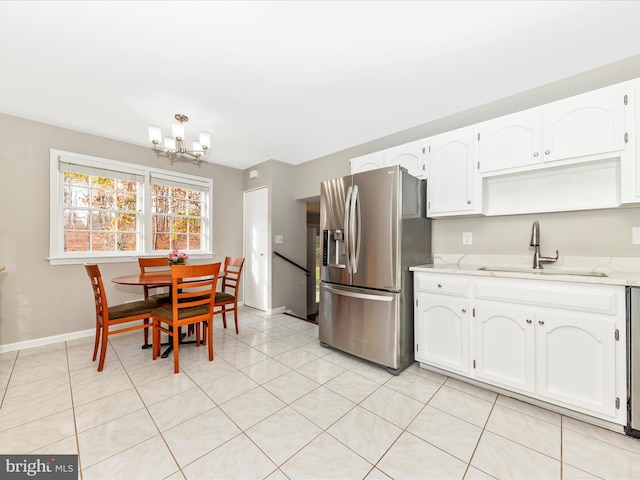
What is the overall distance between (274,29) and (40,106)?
270 centimetres

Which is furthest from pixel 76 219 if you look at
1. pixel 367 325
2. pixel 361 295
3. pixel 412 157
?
pixel 412 157

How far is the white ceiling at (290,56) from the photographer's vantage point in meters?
1.59

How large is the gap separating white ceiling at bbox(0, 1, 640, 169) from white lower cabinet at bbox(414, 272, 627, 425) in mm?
1656

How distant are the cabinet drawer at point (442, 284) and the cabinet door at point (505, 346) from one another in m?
0.16

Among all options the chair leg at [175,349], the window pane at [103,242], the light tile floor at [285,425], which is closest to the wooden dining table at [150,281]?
the light tile floor at [285,425]

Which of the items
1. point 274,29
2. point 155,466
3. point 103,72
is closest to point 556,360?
point 155,466

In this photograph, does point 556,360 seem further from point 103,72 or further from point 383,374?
point 103,72

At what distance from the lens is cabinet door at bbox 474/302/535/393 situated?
185 cm

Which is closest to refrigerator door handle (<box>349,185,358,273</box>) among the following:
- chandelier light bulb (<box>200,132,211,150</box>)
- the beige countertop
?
the beige countertop

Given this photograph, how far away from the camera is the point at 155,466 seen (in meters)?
1.36

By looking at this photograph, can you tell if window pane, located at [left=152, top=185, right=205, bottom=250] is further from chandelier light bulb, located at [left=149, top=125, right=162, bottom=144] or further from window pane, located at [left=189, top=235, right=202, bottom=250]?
chandelier light bulb, located at [left=149, top=125, right=162, bottom=144]

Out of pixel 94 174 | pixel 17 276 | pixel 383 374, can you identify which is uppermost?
pixel 94 174

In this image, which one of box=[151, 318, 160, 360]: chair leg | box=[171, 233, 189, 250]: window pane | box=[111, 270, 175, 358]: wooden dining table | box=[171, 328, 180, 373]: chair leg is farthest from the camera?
box=[171, 233, 189, 250]: window pane

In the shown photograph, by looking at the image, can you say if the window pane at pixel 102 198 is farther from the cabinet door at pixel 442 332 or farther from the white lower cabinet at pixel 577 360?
the white lower cabinet at pixel 577 360
